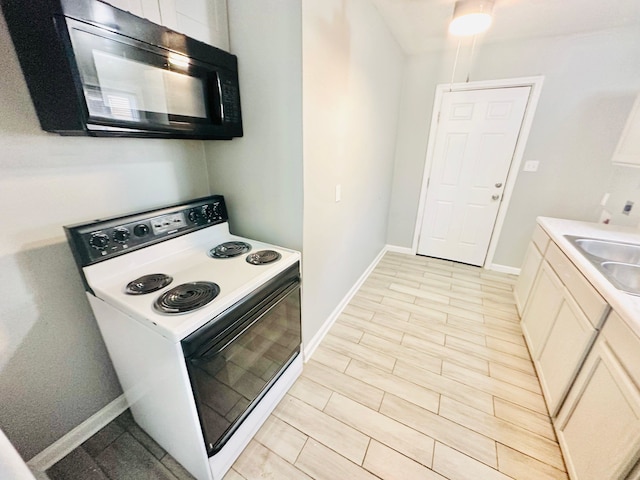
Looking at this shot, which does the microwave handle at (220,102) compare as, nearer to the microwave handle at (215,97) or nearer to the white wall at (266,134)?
the microwave handle at (215,97)

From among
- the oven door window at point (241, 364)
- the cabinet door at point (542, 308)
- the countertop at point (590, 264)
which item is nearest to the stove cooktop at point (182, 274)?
the oven door window at point (241, 364)

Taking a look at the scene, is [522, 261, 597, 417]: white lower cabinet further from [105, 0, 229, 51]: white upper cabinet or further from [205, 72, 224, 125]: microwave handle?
[105, 0, 229, 51]: white upper cabinet

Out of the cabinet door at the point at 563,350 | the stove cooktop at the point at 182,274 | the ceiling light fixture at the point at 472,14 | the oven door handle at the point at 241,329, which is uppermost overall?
the ceiling light fixture at the point at 472,14

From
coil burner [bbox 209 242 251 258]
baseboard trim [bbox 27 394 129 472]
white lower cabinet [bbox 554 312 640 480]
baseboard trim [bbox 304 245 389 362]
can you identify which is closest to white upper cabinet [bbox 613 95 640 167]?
white lower cabinet [bbox 554 312 640 480]

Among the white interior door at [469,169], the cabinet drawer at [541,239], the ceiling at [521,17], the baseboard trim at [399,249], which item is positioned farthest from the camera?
the baseboard trim at [399,249]

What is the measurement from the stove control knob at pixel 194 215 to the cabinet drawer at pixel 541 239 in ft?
8.15

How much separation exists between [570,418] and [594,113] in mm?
2677

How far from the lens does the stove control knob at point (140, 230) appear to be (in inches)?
47.6

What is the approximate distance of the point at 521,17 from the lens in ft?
6.80

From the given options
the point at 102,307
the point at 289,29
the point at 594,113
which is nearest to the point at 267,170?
the point at 289,29

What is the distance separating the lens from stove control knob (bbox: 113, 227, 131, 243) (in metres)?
1.13

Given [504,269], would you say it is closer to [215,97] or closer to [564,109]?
[564,109]

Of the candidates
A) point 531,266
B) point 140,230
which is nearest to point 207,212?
point 140,230

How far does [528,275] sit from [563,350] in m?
0.98
